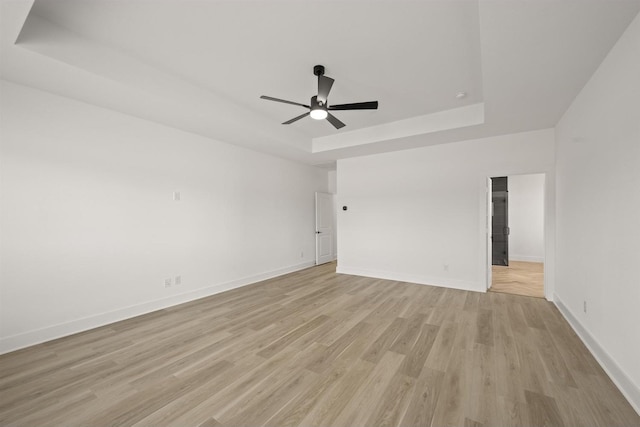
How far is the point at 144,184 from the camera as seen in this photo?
148 inches

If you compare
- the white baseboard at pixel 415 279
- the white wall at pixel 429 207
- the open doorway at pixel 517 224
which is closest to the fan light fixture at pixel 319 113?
the white wall at pixel 429 207

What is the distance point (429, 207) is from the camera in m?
5.25

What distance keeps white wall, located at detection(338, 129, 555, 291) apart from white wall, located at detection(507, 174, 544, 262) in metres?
3.78

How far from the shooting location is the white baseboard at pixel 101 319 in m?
2.73

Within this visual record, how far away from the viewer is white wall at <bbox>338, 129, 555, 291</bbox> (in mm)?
4547

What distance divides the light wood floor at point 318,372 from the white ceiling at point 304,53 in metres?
2.75

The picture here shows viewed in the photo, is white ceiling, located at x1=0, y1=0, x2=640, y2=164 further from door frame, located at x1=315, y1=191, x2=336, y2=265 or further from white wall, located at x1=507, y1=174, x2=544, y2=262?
white wall, located at x1=507, y1=174, x2=544, y2=262

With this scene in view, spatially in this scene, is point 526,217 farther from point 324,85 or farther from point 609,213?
point 324,85

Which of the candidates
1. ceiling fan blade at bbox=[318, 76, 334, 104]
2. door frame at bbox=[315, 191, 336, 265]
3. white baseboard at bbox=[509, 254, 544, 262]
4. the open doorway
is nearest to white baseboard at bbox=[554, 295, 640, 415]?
ceiling fan blade at bbox=[318, 76, 334, 104]

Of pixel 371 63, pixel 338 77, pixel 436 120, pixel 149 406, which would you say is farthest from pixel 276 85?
pixel 149 406

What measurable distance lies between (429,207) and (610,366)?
3379mm

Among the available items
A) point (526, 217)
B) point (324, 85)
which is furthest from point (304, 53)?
point (526, 217)

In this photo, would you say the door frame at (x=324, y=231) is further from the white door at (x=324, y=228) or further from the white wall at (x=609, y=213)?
the white wall at (x=609, y=213)

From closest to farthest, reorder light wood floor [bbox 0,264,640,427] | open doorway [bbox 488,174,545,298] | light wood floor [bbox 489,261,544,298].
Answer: light wood floor [bbox 0,264,640,427], light wood floor [bbox 489,261,544,298], open doorway [bbox 488,174,545,298]
